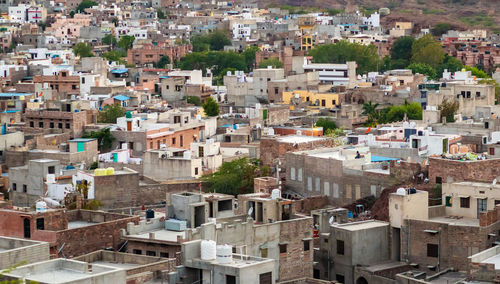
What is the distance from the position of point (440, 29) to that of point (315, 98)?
6046 centimetres

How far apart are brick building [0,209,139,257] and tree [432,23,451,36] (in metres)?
100

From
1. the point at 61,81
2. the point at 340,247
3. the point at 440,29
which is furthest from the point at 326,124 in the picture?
the point at 440,29

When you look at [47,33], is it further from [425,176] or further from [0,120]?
[425,176]

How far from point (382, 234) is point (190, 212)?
5423mm

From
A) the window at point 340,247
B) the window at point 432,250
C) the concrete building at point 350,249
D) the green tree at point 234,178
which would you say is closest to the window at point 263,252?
the concrete building at point 350,249

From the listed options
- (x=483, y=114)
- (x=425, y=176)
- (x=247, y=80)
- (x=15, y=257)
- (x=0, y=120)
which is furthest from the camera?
(x=247, y=80)

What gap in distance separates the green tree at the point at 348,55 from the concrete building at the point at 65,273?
73.8 metres

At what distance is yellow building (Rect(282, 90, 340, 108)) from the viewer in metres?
74.6

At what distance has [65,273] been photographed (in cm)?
2705

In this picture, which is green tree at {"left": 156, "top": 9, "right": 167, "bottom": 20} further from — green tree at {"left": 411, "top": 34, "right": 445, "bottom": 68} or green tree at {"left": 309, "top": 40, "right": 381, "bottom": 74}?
green tree at {"left": 411, "top": 34, "right": 445, "bottom": 68}

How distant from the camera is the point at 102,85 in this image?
76500 millimetres

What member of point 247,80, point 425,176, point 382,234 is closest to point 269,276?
point 382,234

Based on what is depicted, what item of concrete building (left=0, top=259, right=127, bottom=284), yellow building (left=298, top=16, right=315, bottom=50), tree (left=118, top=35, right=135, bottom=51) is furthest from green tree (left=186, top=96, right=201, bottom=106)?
concrete building (left=0, top=259, right=127, bottom=284)

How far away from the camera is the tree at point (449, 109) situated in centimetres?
5833
